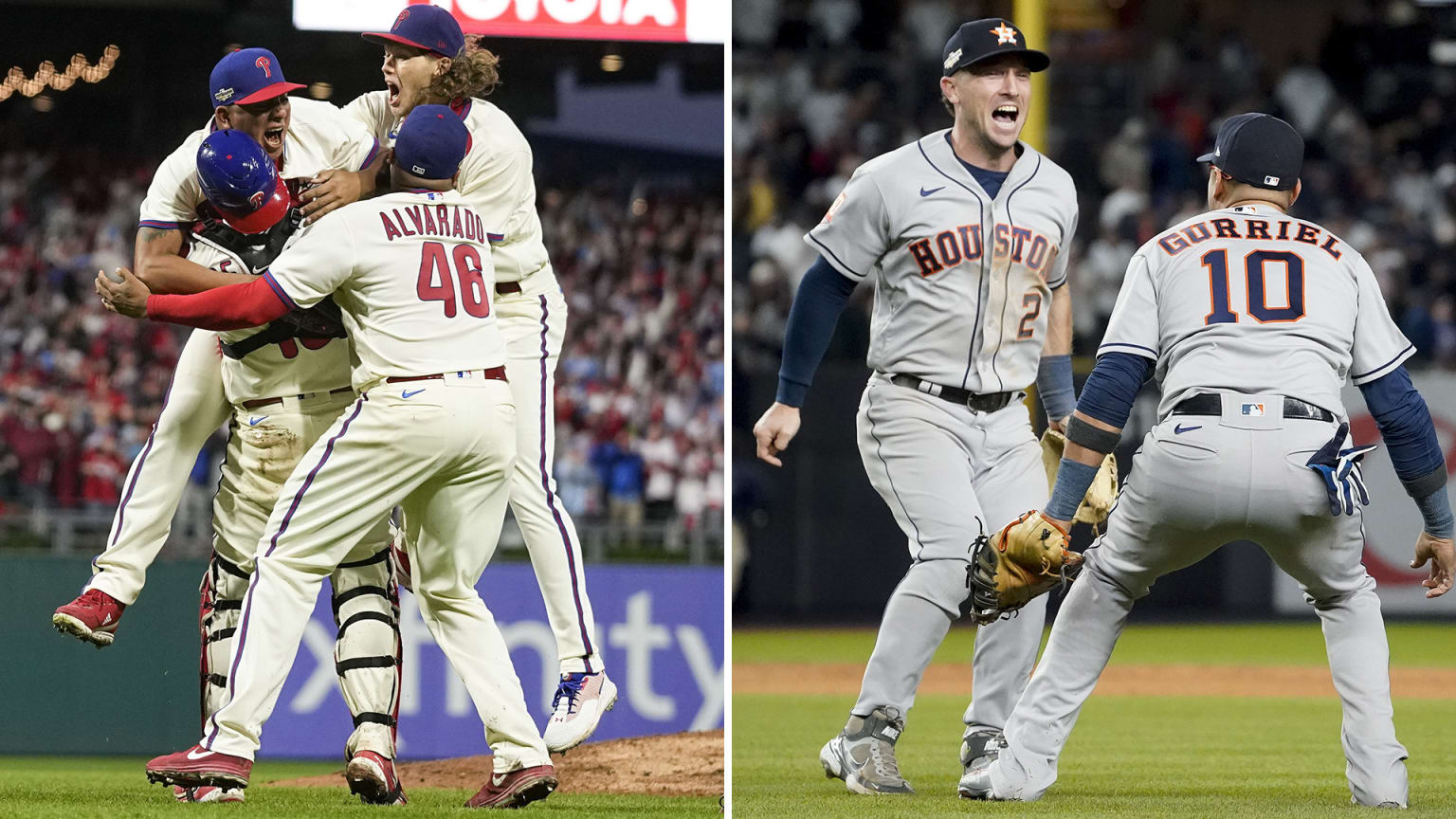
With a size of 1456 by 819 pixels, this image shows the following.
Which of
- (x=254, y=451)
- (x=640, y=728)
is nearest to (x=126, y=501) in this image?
(x=254, y=451)

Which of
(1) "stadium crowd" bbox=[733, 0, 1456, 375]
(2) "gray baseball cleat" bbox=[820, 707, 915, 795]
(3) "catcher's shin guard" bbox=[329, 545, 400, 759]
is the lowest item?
(2) "gray baseball cleat" bbox=[820, 707, 915, 795]

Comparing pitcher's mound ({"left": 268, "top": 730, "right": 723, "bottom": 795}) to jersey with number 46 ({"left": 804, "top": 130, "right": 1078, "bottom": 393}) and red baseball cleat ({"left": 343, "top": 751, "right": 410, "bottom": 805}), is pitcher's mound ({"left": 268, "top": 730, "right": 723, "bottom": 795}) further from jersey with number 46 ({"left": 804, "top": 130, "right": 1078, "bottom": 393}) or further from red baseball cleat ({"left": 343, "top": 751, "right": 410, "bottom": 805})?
jersey with number 46 ({"left": 804, "top": 130, "right": 1078, "bottom": 393})

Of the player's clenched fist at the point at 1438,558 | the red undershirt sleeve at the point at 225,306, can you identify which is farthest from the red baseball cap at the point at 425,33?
the player's clenched fist at the point at 1438,558

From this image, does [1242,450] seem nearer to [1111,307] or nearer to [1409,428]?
[1409,428]

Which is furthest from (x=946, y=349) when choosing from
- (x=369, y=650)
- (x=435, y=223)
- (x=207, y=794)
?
(x=207, y=794)

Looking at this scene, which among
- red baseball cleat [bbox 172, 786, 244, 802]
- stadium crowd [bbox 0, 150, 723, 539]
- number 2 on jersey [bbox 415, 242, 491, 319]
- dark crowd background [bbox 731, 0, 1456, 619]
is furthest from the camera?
dark crowd background [bbox 731, 0, 1456, 619]

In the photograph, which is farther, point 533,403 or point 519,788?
point 533,403

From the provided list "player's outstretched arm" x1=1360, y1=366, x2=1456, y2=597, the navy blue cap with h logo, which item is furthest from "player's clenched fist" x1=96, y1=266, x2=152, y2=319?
"player's outstretched arm" x1=1360, y1=366, x2=1456, y2=597
